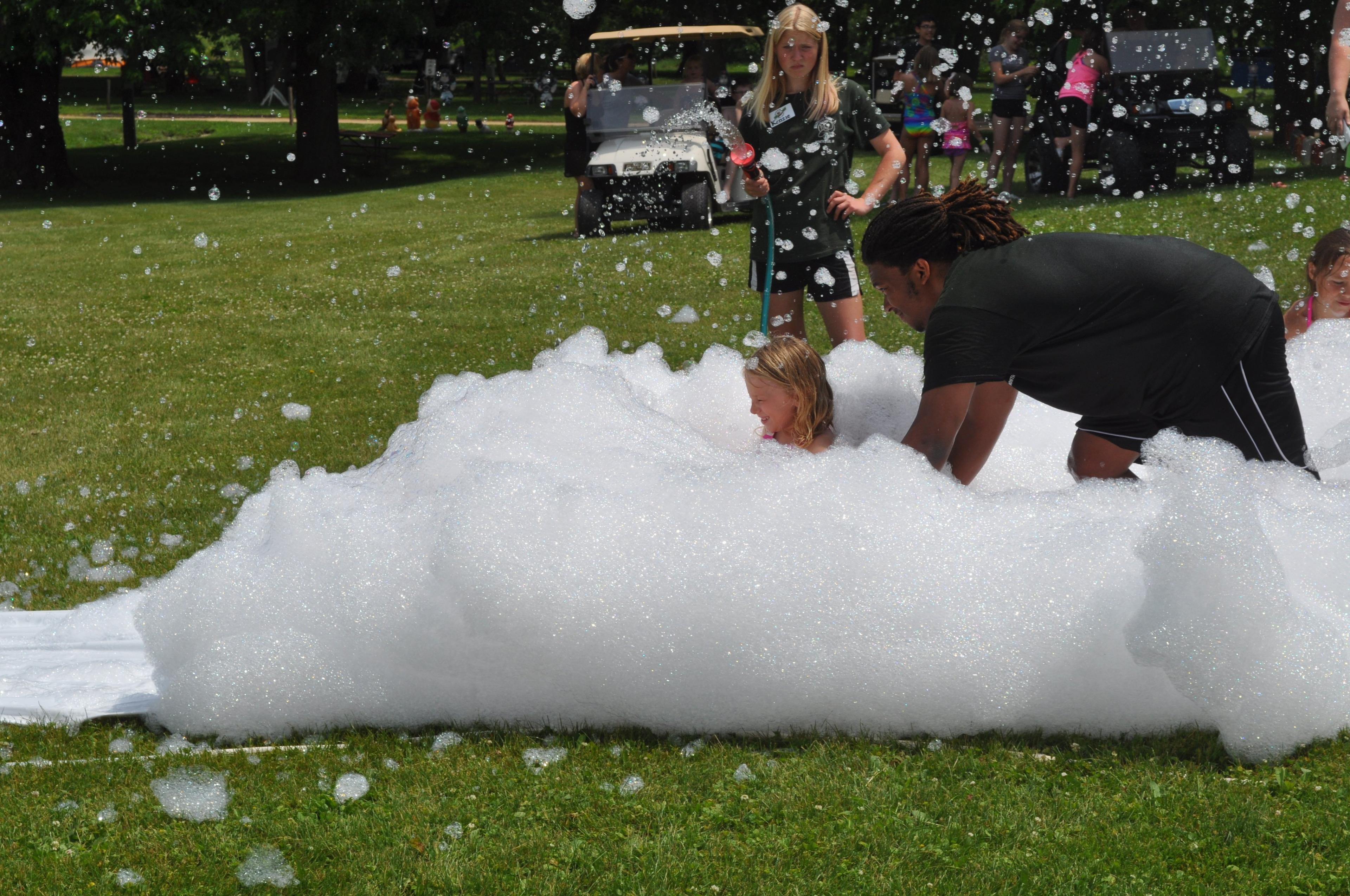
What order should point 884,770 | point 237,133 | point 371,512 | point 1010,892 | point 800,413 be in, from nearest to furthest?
1. point 1010,892
2. point 884,770
3. point 371,512
4. point 800,413
5. point 237,133

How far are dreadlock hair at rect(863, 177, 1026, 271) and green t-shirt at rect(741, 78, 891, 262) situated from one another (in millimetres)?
1940

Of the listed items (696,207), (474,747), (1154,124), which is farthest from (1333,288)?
(1154,124)

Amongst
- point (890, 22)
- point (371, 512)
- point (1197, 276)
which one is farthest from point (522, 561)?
point (890, 22)

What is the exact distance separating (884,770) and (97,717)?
209cm

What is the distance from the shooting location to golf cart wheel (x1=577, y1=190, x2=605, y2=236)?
42.8ft

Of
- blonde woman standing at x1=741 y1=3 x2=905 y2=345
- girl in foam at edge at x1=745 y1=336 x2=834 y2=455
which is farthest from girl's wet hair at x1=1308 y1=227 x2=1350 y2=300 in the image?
girl in foam at edge at x1=745 y1=336 x2=834 y2=455

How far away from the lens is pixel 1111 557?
130 inches

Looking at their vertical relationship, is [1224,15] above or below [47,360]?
above

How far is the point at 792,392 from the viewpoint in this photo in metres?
4.16

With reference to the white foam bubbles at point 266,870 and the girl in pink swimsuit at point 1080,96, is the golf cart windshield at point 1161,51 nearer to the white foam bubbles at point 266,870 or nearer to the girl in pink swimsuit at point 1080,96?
the girl in pink swimsuit at point 1080,96

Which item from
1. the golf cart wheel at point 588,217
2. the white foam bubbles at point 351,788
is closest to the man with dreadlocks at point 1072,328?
the white foam bubbles at point 351,788

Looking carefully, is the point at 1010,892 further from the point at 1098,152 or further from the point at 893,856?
the point at 1098,152

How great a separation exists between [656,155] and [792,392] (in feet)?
31.5

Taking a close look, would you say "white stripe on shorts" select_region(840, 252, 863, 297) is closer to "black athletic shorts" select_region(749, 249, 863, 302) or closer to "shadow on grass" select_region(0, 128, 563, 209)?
"black athletic shorts" select_region(749, 249, 863, 302)
